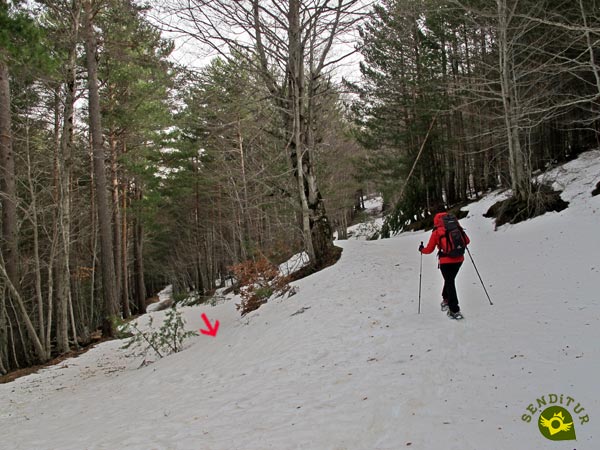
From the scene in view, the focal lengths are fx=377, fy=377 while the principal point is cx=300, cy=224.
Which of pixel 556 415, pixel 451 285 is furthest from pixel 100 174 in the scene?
pixel 556 415

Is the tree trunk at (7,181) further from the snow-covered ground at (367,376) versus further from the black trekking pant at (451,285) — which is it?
the black trekking pant at (451,285)

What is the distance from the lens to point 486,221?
533 inches

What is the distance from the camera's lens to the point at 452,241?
18.7 ft

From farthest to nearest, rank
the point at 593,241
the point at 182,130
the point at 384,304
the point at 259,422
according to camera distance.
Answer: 1. the point at 182,130
2. the point at 593,241
3. the point at 384,304
4. the point at 259,422

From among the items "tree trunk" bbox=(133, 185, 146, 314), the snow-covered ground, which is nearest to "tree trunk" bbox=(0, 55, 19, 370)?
the snow-covered ground

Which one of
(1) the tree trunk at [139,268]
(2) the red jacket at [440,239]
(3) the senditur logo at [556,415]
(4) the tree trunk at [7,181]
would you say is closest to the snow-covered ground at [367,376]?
(3) the senditur logo at [556,415]

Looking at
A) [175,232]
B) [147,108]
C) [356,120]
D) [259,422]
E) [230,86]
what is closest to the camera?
[259,422]

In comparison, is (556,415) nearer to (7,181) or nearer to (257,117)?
(257,117)

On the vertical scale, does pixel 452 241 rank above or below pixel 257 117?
below

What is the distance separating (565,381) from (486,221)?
11.1 metres

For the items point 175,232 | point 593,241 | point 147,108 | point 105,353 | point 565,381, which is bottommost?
point 105,353

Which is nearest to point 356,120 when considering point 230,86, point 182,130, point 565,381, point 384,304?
point 182,130

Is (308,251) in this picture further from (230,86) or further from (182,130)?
(182,130)

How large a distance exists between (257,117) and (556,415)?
10.7 m
